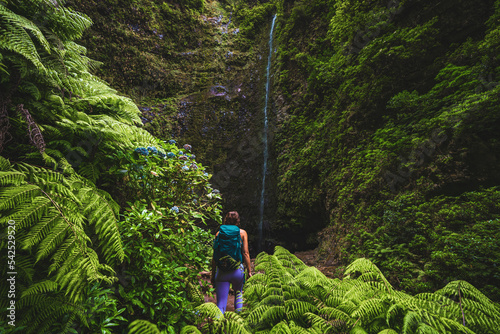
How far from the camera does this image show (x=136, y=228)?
6.12 feet

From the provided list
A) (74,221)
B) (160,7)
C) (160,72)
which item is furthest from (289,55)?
(74,221)

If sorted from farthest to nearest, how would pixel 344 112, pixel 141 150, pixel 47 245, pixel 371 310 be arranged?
1. pixel 344 112
2. pixel 141 150
3. pixel 371 310
4. pixel 47 245

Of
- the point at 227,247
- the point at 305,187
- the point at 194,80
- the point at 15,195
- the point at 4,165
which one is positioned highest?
the point at 194,80

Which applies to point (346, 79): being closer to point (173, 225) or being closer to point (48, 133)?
point (173, 225)

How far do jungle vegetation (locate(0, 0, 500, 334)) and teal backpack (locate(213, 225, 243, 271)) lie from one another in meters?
0.25

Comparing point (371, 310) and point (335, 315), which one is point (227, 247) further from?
point (371, 310)

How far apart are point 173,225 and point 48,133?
4.92ft

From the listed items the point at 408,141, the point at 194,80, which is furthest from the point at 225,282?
Answer: the point at 194,80

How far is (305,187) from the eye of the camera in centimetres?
636

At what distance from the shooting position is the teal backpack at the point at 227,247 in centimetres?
269

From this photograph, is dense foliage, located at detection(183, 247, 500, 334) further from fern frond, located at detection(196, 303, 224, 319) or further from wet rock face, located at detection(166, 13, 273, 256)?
wet rock face, located at detection(166, 13, 273, 256)

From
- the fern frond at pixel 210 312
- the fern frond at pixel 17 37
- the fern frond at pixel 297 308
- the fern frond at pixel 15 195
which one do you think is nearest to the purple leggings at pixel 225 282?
the fern frond at pixel 297 308

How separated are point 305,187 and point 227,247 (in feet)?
13.7

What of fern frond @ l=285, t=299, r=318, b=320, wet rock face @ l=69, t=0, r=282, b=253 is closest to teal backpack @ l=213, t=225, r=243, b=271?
fern frond @ l=285, t=299, r=318, b=320
